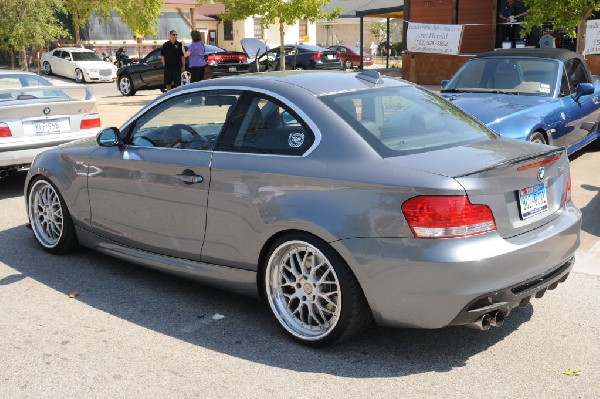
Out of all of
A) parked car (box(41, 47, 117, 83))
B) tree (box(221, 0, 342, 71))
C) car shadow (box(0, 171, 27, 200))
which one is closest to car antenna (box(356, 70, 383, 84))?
car shadow (box(0, 171, 27, 200))

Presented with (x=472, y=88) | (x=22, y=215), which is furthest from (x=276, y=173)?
(x=472, y=88)

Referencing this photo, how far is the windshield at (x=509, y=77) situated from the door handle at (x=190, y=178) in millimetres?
5338

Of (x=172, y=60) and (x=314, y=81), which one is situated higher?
(x=314, y=81)

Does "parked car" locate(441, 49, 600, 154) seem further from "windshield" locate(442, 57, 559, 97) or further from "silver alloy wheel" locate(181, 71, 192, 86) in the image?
"silver alloy wheel" locate(181, 71, 192, 86)

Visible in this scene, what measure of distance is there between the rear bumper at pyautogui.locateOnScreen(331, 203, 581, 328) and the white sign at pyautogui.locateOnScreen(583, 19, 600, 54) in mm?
13874

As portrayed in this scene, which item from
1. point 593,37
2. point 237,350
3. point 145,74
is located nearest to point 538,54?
point 237,350

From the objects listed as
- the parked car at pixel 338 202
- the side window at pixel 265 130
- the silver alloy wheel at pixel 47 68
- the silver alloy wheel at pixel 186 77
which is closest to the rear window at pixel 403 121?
the parked car at pixel 338 202

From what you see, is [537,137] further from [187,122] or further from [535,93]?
[187,122]

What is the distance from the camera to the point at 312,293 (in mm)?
4270

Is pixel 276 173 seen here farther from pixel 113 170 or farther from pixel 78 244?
pixel 78 244

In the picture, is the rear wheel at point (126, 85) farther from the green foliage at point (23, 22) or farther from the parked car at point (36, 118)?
the parked car at point (36, 118)

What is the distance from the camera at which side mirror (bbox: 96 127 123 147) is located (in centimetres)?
546

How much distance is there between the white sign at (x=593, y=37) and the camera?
53.9ft

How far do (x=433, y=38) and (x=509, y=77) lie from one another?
11.3m
